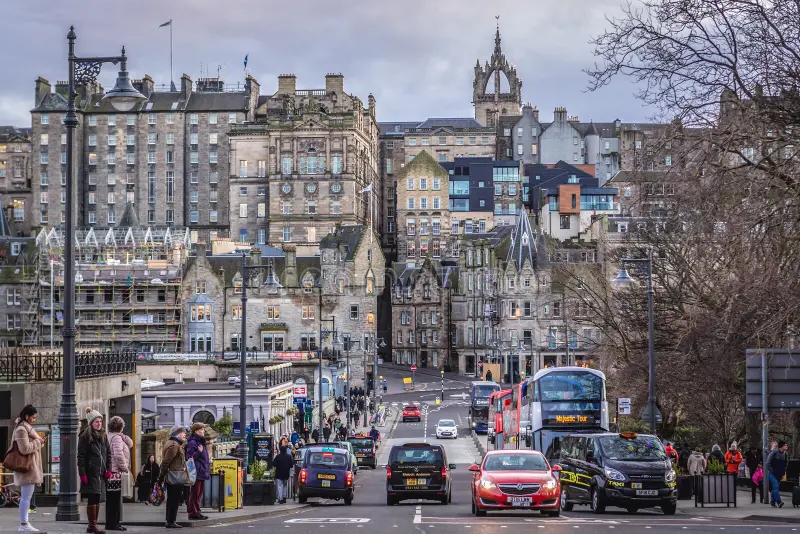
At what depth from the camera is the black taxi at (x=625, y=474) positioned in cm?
3134

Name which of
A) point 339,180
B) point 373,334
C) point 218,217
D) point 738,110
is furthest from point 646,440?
point 218,217

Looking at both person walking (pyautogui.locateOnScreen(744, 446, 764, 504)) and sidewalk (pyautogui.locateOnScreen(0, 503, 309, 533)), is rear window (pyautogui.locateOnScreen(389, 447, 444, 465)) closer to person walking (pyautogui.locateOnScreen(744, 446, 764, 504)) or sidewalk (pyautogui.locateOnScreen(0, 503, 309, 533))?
sidewalk (pyautogui.locateOnScreen(0, 503, 309, 533))

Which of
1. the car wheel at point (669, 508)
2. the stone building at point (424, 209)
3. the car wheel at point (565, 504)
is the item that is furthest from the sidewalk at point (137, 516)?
the stone building at point (424, 209)

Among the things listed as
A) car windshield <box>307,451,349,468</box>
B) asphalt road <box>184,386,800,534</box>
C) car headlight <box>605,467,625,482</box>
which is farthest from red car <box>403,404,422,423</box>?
car headlight <box>605,467,625,482</box>

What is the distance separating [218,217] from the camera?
172500 mm

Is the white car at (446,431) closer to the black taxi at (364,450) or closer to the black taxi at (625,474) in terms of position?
the black taxi at (364,450)

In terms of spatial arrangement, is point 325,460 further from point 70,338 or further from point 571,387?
point 70,338

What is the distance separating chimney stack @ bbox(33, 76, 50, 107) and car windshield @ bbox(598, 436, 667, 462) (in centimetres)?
15521

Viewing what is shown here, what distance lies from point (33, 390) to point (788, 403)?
17155 mm

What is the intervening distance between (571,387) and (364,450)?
20040mm

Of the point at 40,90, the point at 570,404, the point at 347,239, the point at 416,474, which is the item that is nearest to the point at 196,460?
the point at 416,474

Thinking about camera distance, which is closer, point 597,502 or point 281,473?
point 597,502

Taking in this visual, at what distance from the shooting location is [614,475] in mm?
31562

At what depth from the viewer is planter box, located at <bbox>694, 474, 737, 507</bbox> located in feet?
110
